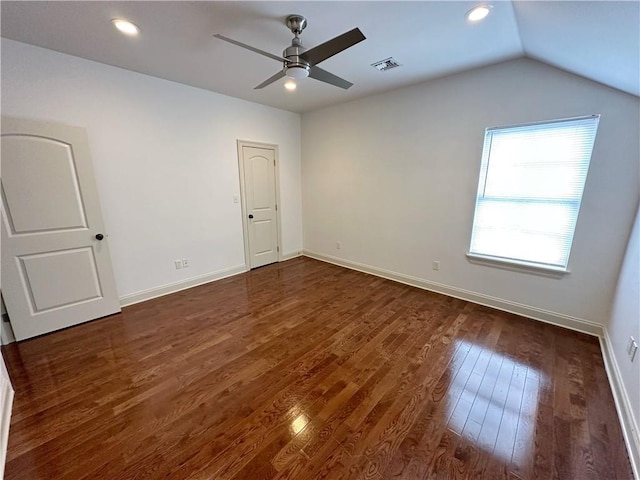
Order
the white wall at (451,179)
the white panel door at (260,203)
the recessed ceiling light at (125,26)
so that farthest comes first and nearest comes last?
the white panel door at (260,203) < the white wall at (451,179) < the recessed ceiling light at (125,26)

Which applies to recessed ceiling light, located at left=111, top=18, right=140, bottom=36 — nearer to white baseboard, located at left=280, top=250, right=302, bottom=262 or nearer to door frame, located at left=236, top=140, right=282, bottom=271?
door frame, located at left=236, top=140, right=282, bottom=271

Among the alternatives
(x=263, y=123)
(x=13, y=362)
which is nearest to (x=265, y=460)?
(x=13, y=362)

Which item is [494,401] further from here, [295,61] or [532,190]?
[295,61]

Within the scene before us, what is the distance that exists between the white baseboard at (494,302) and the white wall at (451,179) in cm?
3

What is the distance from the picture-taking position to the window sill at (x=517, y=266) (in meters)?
2.71

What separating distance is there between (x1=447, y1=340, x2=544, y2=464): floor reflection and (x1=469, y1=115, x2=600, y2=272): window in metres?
1.28

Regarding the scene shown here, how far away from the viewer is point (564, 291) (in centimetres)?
270

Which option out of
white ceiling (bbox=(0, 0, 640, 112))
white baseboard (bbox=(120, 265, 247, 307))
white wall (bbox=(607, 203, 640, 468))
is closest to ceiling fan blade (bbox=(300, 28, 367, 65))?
white ceiling (bbox=(0, 0, 640, 112))

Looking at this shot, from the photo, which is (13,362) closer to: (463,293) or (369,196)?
(369,196)

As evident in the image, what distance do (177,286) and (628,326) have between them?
466 cm

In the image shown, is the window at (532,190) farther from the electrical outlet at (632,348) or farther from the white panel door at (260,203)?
the white panel door at (260,203)

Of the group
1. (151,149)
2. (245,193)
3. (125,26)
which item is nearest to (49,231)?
(151,149)

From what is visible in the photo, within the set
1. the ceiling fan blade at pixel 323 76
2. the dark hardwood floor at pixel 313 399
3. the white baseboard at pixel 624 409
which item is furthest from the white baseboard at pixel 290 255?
the white baseboard at pixel 624 409

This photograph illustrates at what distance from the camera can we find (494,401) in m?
1.85
